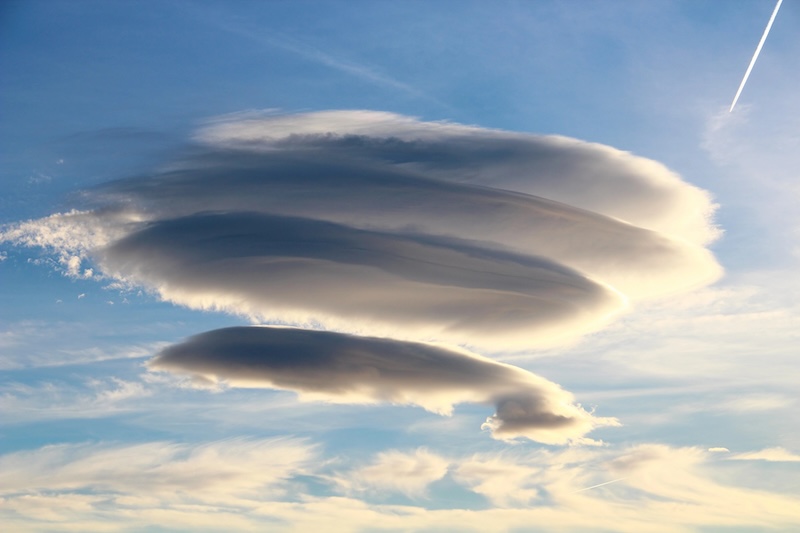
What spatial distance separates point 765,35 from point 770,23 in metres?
5.15

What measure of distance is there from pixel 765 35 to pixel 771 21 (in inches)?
175

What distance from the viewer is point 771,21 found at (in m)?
68.9

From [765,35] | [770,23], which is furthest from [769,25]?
[765,35]

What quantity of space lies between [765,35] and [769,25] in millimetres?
6964

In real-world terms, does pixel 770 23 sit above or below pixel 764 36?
above

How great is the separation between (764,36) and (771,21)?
659cm

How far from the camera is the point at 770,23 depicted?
229 feet

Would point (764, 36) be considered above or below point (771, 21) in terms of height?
below

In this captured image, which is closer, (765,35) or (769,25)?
(765,35)

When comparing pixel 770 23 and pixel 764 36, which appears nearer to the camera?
pixel 764 36

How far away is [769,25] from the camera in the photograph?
71.2 meters

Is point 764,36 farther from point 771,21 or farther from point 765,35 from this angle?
point 771,21

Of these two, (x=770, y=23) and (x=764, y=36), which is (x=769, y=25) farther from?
(x=764, y=36)

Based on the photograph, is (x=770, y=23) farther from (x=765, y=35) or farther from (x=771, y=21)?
(x=765, y=35)
